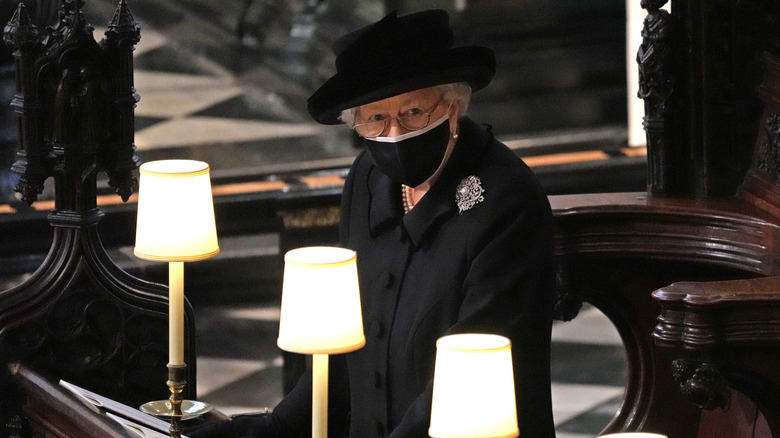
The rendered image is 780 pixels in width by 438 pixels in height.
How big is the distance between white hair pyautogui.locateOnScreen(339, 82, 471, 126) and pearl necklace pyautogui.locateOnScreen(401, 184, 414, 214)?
212mm

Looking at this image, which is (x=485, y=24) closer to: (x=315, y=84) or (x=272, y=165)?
(x=315, y=84)

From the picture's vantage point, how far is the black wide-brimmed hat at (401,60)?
2.98 m

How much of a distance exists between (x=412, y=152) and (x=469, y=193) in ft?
0.48

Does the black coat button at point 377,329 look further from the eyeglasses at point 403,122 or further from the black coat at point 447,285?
the eyeglasses at point 403,122

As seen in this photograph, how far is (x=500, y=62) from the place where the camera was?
39.2ft

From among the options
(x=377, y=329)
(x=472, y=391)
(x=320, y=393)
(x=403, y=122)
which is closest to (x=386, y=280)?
(x=377, y=329)

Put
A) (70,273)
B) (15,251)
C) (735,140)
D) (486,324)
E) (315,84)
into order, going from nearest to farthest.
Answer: (486,324)
(70,273)
(735,140)
(15,251)
(315,84)

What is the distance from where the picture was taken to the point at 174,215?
284 cm

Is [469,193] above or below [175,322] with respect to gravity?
above

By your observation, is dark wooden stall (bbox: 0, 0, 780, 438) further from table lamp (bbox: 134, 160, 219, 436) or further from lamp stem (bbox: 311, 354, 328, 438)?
lamp stem (bbox: 311, 354, 328, 438)

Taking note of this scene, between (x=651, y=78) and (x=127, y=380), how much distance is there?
1.81 m

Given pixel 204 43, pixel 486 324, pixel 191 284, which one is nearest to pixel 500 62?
pixel 204 43

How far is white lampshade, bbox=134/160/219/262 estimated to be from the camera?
9.30 feet

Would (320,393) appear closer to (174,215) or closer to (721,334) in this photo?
(174,215)
